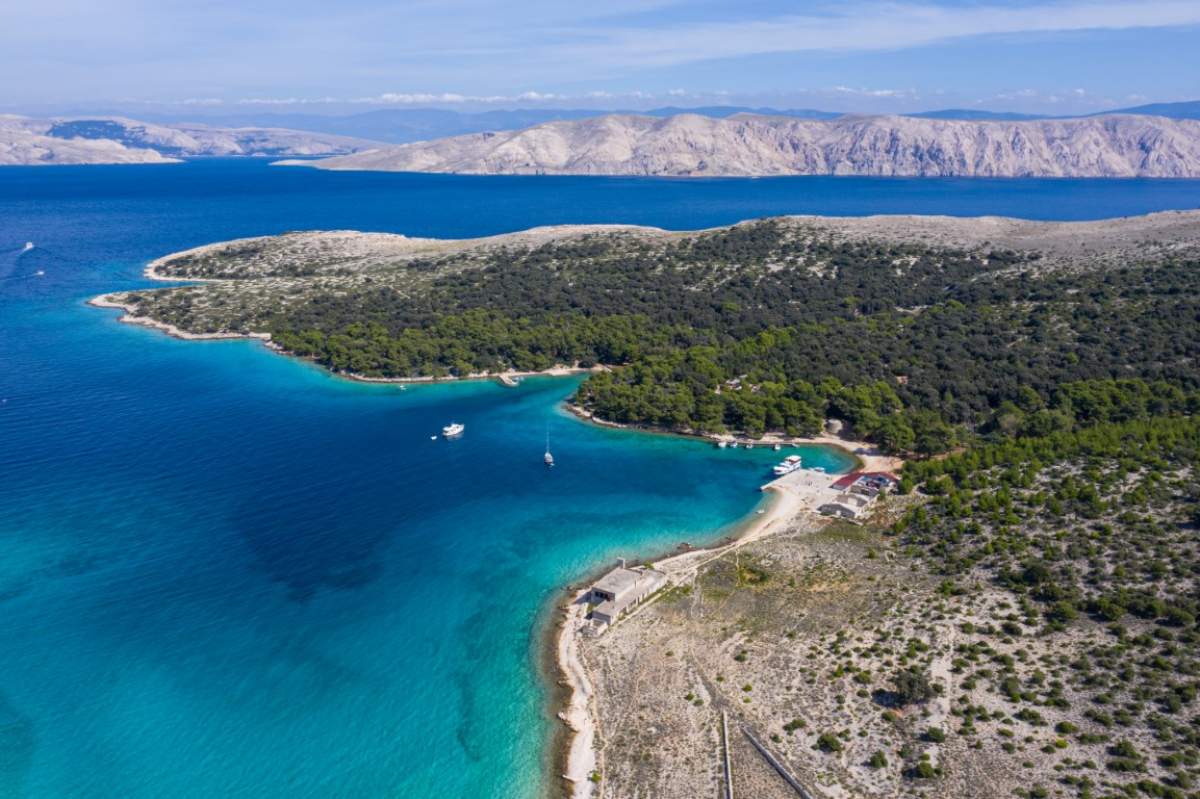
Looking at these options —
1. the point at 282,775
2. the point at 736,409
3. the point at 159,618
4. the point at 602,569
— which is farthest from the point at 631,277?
the point at 282,775

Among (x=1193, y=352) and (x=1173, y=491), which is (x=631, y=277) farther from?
(x=1173, y=491)

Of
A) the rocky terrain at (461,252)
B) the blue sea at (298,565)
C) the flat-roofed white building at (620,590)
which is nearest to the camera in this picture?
the blue sea at (298,565)

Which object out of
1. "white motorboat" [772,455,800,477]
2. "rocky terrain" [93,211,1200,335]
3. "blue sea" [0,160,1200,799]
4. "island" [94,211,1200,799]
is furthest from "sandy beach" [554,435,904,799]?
"rocky terrain" [93,211,1200,335]

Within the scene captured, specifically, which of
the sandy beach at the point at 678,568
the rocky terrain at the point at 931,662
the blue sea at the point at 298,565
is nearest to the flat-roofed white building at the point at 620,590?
the sandy beach at the point at 678,568

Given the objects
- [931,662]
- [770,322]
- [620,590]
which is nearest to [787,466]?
[620,590]

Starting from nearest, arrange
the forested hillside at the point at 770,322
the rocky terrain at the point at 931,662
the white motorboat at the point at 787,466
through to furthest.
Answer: the rocky terrain at the point at 931,662 → the white motorboat at the point at 787,466 → the forested hillside at the point at 770,322

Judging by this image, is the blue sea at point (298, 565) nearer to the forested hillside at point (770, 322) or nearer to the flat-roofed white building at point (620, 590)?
the flat-roofed white building at point (620, 590)

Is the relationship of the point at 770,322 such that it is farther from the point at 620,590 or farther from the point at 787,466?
the point at 620,590
